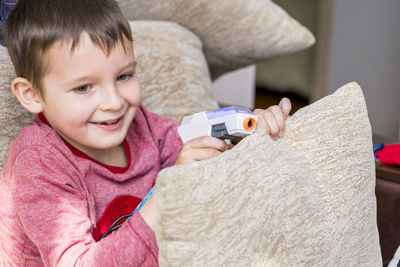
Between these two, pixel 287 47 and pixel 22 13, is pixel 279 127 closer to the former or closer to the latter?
pixel 22 13

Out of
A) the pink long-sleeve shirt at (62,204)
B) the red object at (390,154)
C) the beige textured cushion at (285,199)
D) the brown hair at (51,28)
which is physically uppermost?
the brown hair at (51,28)

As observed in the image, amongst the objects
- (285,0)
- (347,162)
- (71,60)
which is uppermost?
(71,60)

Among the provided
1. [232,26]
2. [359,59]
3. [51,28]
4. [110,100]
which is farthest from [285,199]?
[359,59]

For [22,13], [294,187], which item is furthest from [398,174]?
[22,13]

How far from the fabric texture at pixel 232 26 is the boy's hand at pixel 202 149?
1.90 ft

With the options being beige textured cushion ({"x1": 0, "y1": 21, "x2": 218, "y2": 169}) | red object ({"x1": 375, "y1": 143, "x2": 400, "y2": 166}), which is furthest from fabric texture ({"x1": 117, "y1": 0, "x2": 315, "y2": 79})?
red object ({"x1": 375, "y1": 143, "x2": 400, "y2": 166})

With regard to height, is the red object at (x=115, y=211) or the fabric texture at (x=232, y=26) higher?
the fabric texture at (x=232, y=26)

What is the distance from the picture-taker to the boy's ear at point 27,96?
2.52 ft

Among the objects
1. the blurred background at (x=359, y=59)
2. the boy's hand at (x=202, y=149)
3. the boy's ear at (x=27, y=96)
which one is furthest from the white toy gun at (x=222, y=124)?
the blurred background at (x=359, y=59)

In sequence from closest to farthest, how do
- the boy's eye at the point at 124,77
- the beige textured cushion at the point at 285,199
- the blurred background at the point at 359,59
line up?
the beige textured cushion at the point at 285,199 < the boy's eye at the point at 124,77 < the blurred background at the point at 359,59

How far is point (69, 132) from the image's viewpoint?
2.49 feet

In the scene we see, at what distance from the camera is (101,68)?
714 millimetres

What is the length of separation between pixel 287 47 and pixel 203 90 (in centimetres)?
31

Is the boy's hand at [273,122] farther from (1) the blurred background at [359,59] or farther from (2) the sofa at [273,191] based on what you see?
(1) the blurred background at [359,59]
